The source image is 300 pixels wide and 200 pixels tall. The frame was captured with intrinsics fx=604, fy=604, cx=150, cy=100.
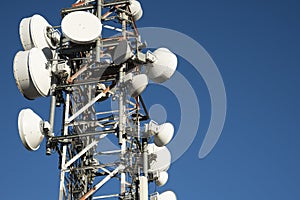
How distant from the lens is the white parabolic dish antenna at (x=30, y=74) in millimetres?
20141

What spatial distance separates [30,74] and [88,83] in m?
A: 2.54

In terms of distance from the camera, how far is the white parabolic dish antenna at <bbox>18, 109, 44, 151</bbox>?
1991cm

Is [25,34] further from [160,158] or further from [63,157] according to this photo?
[160,158]

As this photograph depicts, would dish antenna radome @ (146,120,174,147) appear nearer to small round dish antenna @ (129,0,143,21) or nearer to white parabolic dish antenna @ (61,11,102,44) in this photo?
white parabolic dish antenna @ (61,11,102,44)

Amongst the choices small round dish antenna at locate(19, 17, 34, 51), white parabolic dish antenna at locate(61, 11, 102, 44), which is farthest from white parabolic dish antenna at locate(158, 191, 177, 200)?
small round dish antenna at locate(19, 17, 34, 51)

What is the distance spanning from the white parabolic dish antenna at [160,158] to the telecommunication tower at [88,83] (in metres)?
2.83

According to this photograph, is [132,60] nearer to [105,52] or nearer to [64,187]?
[105,52]

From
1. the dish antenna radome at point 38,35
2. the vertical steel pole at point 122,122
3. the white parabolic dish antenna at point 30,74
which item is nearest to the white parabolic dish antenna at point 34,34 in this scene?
the dish antenna radome at point 38,35

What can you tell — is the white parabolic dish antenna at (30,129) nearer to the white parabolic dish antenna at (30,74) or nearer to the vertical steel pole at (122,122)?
the white parabolic dish antenna at (30,74)

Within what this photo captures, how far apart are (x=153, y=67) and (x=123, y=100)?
167cm

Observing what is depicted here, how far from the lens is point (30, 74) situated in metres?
20.1

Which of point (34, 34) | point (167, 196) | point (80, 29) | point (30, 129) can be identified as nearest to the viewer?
point (30, 129)

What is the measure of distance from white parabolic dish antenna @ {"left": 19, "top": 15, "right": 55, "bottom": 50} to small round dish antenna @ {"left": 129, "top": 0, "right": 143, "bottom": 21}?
16.0 ft

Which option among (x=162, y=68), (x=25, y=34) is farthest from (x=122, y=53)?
(x=25, y=34)
